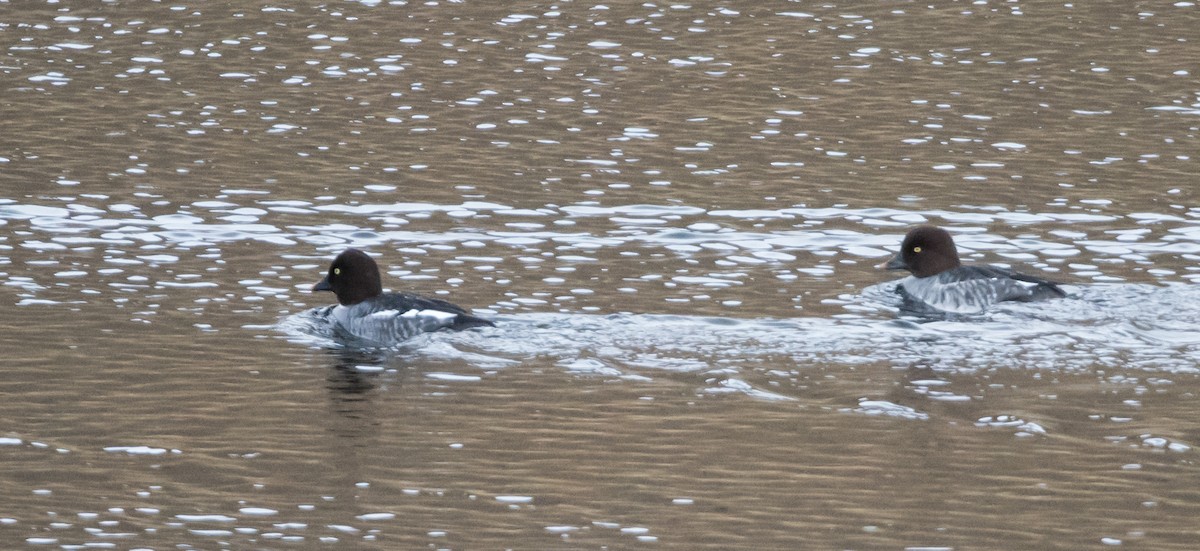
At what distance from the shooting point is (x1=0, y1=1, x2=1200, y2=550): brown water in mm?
10984

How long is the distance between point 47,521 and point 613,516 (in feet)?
9.97

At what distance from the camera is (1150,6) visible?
97.4 feet

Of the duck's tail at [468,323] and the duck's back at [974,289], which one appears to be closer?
the duck's tail at [468,323]

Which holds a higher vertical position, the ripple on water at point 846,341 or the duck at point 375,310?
the duck at point 375,310

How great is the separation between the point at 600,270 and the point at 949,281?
9.61 feet

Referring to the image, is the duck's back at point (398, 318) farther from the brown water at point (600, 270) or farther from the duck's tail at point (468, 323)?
the brown water at point (600, 270)

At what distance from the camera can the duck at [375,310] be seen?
47.9ft

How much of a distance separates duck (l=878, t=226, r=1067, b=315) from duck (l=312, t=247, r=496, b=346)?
12.9 feet

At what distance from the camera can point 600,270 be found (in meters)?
16.7

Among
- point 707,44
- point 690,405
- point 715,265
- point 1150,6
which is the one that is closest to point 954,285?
point 715,265

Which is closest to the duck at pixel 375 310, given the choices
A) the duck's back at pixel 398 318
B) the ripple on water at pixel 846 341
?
the duck's back at pixel 398 318

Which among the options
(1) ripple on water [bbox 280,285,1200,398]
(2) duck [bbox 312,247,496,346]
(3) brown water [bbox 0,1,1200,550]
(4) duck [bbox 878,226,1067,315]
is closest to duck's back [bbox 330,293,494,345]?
(2) duck [bbox 312,247,496,346]

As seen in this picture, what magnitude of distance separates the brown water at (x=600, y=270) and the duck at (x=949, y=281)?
267 mm

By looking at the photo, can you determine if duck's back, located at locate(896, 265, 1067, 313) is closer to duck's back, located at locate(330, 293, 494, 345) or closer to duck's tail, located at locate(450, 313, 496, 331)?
duck's tail, located at locate(450, 313, 496, 331)
